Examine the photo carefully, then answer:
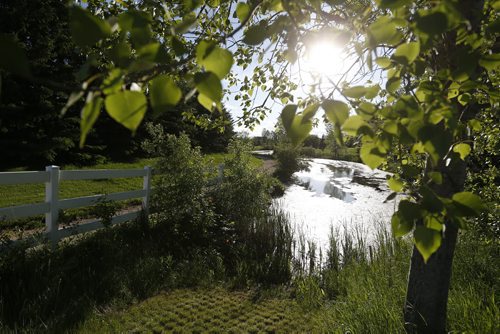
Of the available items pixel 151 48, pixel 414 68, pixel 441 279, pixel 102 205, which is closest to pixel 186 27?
pixel 151 48

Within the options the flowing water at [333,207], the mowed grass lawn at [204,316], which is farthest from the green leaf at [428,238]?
the flowing water at [333,207]

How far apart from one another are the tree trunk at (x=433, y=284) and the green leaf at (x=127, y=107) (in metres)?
1.95

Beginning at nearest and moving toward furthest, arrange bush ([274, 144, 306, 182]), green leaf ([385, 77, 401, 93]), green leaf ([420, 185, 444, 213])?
green leaf ([420, 185, 444, 213]) < green leaf ([385, 77, 401, 93]) < bush ([274, 144, 306, 182])

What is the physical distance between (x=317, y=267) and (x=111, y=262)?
3.04 m

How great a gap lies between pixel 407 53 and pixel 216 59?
0.39 metres

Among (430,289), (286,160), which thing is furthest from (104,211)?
(286,160)

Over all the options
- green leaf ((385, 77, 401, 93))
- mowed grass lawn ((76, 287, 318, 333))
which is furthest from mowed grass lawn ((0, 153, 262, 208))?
green leaf ((385, 77, 401, 93))

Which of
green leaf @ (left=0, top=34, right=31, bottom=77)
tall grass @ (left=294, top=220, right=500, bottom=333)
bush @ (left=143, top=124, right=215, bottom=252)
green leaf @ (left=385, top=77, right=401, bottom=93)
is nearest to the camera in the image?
green leaf @ (left=0, top=34, right=31, bottom=77)

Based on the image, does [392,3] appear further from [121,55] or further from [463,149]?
[463,149]

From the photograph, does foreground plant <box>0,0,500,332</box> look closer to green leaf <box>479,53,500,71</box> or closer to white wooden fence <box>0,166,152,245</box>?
green leaf <box>479,53,500,71</box>

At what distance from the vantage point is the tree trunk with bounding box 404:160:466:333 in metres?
2.00

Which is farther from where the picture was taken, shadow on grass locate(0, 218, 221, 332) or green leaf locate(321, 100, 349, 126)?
shadow on grass locate(0, 218, 221, 332)

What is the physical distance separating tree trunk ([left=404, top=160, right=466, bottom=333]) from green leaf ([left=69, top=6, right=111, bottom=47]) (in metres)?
2.00

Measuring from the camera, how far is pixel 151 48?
1.80ft
